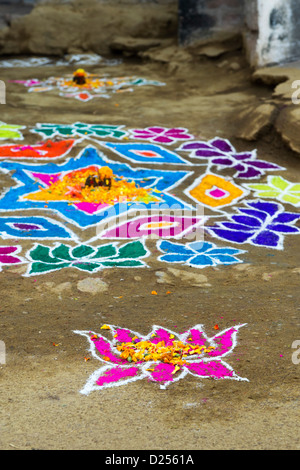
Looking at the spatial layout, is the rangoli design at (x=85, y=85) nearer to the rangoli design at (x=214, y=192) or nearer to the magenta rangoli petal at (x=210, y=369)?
the rangoli design at (x=214, y=192)

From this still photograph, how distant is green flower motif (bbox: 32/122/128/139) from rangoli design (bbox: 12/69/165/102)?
109 cm

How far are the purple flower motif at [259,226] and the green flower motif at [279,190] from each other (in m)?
0.13

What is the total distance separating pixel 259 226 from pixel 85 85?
12.0 ft

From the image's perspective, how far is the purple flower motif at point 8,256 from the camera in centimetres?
350

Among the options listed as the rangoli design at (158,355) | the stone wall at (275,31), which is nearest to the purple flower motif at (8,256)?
the rangoli design at (158,355)

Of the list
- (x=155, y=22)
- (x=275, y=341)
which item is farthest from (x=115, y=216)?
(x=155, y=22)

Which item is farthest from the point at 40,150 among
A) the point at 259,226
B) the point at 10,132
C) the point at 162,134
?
the point at 259,226

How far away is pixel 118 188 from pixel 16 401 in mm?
2501

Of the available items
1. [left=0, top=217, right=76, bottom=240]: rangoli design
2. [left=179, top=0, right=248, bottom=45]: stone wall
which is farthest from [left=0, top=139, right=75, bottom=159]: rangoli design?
[left=179, top=0, right=248, bottom=45]: stone wall

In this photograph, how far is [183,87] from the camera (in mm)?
7098

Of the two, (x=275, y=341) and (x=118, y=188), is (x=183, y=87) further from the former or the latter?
(x=275, y=341)

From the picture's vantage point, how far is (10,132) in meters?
5.48

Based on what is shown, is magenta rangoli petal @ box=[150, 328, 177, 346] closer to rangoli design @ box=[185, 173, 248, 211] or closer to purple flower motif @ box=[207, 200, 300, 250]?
purple flower motif @ box=[207, 200, 300, 250]

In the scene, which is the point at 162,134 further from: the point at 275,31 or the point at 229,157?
the point at 275,31
